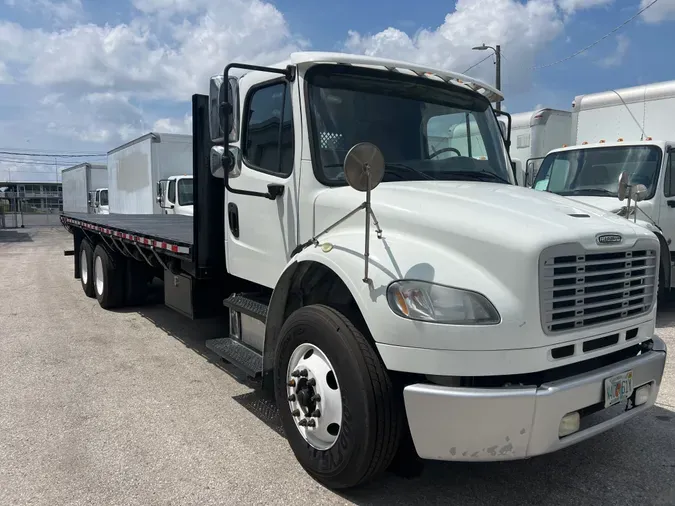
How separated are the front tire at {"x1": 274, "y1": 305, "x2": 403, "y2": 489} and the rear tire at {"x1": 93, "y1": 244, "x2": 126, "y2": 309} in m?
5.39

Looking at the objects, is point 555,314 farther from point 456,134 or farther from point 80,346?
point 80,346

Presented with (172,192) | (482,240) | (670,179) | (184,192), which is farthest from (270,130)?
(172,192)

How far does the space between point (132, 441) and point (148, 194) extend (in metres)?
13.7

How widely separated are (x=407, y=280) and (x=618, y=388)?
49.4 inches

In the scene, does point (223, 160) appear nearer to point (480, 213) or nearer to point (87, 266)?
point (480, 213)

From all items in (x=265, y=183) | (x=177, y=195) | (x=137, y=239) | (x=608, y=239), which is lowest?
(x=137, y=239)

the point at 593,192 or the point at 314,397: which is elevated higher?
the point at 593,192

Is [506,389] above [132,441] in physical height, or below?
above

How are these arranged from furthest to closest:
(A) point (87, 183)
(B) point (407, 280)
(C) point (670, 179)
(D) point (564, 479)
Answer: (A) point (87, 183) → (C) point (670, 179) → (D) point (564, 479) → (B) point (407, 280)

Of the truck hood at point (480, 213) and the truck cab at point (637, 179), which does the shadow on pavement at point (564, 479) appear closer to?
the truck hood at point (480, 213)

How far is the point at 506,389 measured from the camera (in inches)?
105

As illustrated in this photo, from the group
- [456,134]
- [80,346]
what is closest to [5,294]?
[80,346]

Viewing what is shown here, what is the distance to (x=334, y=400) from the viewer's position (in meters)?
3.14

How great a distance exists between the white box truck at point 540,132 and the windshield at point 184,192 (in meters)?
8.01
